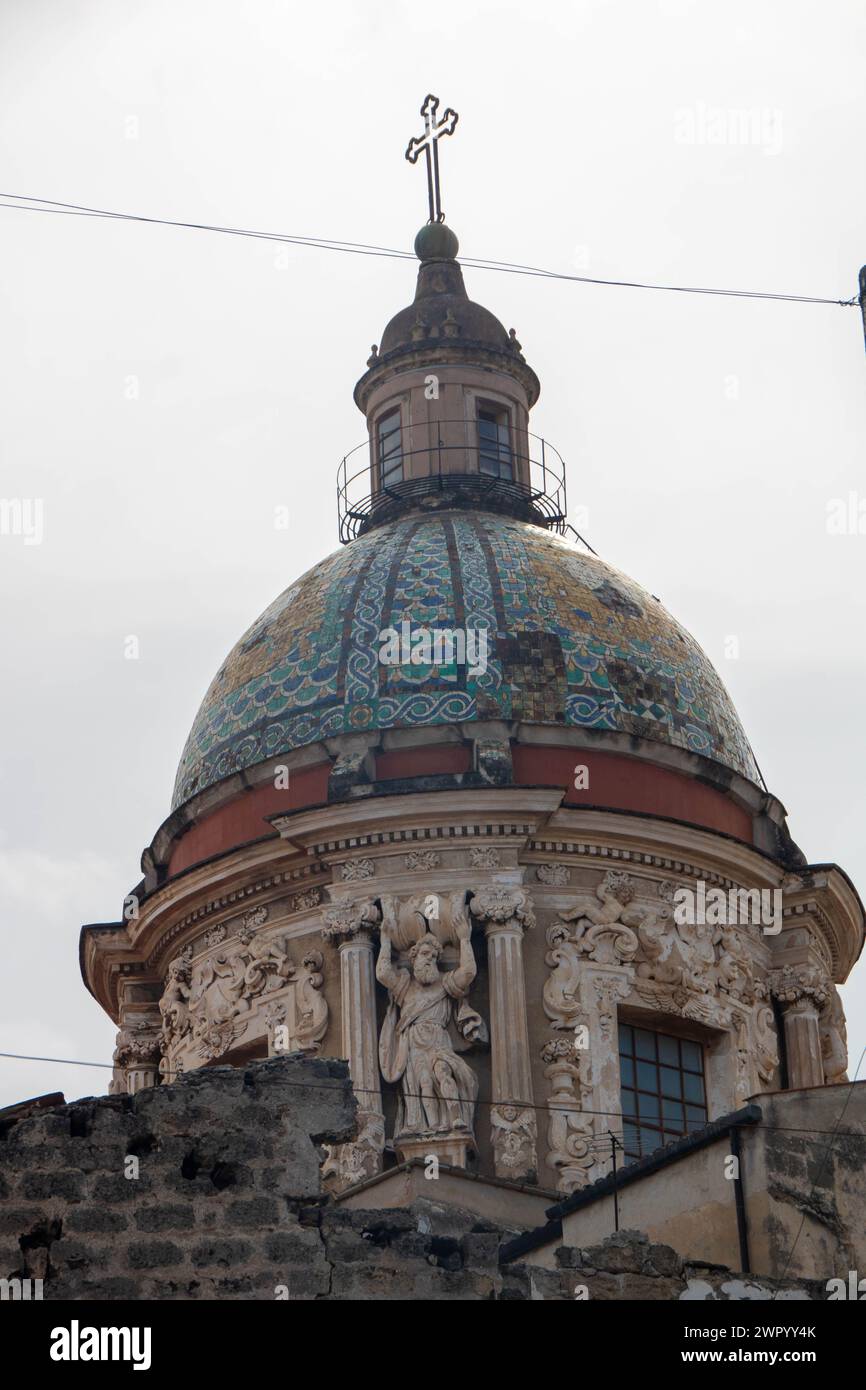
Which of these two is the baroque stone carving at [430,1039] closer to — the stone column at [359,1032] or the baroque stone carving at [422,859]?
the stone column at [359,1032]

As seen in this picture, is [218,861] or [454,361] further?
[454,361]

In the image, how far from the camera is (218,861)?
98.1ft

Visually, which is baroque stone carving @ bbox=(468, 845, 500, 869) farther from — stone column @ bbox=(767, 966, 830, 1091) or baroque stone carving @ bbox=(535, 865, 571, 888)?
stone column @ bbox=(767, 966, 830, 1091)

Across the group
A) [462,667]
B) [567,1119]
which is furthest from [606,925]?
[462,667]

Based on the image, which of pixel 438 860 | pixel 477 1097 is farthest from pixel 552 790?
pixel 477 1097

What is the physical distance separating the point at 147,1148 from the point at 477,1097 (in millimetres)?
11501

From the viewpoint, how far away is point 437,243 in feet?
119

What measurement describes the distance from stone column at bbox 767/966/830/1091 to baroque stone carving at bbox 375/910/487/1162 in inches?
156

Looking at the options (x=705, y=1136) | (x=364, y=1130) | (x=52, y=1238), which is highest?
(x=364, y=1130)

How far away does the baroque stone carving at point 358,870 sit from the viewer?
29016 millimetres

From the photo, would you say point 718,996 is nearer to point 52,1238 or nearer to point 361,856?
point 361,856
